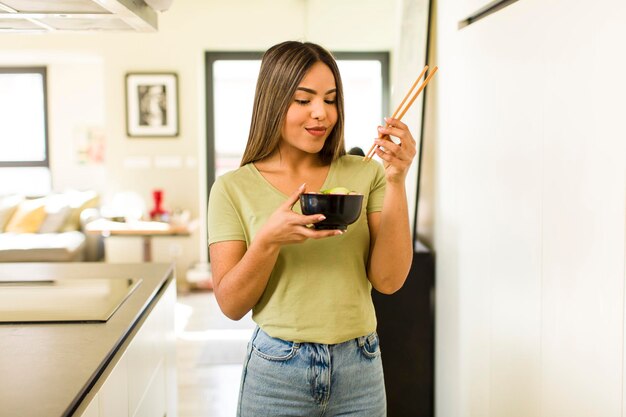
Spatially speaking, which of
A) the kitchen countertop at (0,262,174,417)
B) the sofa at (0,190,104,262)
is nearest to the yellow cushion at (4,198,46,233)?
the sofa at (0,190,104,262)

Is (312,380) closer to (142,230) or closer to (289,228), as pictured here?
(289,228)

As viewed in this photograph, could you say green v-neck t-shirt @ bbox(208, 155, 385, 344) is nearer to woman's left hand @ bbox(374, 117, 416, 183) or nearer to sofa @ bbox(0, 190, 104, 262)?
woman's left hand @ bbox(374, 117, 416, 183)

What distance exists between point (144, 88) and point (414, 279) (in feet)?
13.7

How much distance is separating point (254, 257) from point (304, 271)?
0.38ft

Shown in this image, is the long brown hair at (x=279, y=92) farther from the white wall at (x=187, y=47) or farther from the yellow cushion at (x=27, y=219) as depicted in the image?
the yellow cushion at (x=27, y=219)

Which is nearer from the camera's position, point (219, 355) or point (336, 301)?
point (336, 301)

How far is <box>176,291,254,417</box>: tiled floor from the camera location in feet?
10.6

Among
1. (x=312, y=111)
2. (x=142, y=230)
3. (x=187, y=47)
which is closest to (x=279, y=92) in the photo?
(x=312, y=111)

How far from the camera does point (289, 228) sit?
1.09 metres

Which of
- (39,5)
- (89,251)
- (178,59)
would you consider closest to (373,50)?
(178,59)

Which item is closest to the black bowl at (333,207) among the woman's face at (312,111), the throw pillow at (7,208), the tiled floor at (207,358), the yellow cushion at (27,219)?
the woman's face at (312,111)

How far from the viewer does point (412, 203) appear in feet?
8.80

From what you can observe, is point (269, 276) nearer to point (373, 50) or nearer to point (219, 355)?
point (219, 355)

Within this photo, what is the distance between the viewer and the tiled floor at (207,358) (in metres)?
3.22
